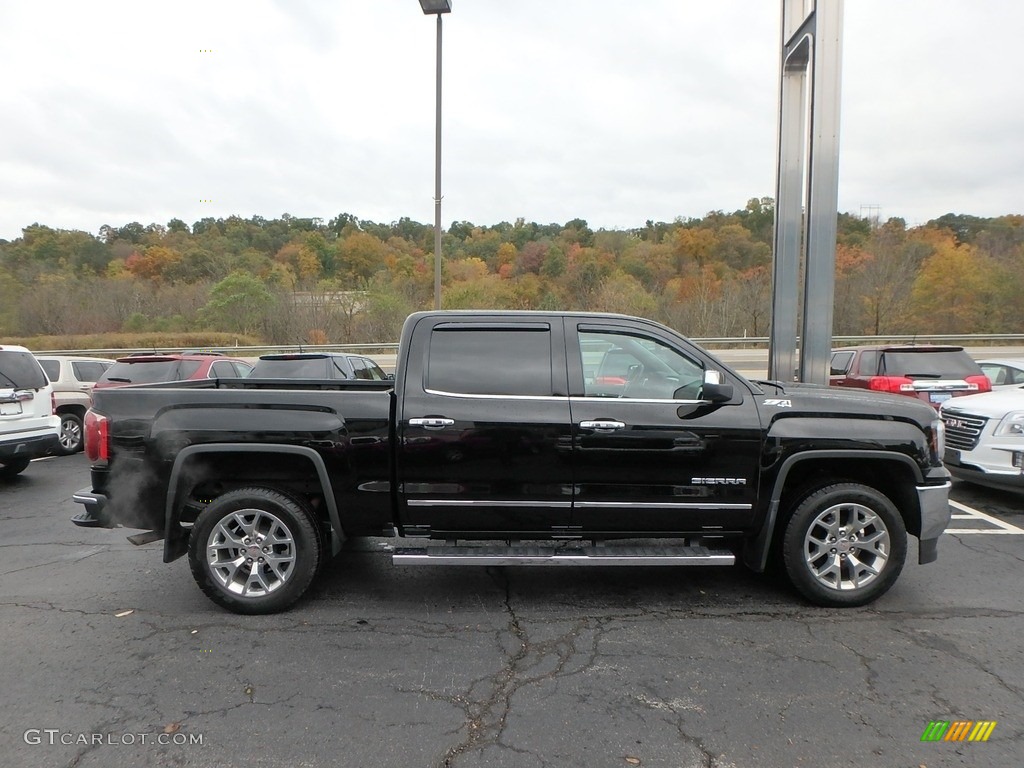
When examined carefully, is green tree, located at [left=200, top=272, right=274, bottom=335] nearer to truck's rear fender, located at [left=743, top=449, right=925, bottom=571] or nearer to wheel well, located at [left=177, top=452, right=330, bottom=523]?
wheel well, located at [left=177, top=452, right=330, bottom=523]

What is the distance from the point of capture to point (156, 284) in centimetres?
4628

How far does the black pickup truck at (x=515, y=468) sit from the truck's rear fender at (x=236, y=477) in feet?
0.04

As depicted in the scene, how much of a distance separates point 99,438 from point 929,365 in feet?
32.9

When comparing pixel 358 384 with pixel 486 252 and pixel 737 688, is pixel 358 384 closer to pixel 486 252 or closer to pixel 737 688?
pixel 737 688

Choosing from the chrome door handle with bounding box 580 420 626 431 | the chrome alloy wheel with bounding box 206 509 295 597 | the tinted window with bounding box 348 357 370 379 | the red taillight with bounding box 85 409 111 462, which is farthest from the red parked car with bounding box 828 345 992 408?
the red taillight with bounding box 85 409 111 462

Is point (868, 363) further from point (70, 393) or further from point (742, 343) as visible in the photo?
point (742, 343)

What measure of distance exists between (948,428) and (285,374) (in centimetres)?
885

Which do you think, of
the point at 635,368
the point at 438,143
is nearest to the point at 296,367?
the point at 438,143

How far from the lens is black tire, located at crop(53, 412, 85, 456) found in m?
10.7

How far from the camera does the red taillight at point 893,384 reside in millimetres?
8875

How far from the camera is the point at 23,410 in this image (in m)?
7.84

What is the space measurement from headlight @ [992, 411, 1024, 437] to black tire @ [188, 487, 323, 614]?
22.7 feet

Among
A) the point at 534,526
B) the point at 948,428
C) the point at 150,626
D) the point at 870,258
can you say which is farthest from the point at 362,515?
the point at 870,258

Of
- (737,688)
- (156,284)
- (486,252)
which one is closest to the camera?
(737,688)
